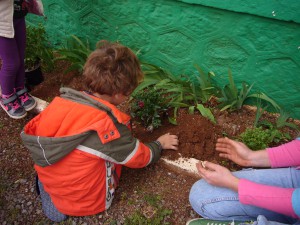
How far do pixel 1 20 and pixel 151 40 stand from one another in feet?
A: 4.31

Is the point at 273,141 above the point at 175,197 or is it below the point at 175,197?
above

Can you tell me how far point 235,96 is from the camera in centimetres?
253

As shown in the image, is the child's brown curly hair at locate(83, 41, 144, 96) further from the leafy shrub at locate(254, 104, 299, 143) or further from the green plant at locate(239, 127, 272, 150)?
the leafy shrub at locate(254, 104, 299, 143)

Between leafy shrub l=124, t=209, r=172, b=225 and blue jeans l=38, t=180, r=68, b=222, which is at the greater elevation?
leafy shrub l=124, t=209, r=172, b=225

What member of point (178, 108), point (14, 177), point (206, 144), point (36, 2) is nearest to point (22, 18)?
point (36, 2)

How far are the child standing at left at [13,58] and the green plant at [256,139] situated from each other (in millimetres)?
1889

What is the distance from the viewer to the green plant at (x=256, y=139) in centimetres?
213

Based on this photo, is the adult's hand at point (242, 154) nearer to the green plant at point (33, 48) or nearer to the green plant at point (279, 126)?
the green plant at point (279, 126)

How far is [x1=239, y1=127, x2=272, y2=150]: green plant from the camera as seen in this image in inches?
84.0

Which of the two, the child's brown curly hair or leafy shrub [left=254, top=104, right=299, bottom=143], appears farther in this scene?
leafy shrub [left=254, top=104, right=299, bottom=143]

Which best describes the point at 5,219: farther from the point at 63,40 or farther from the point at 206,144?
the point at 63,40

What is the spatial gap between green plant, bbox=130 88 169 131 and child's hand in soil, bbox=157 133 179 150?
0.16 m

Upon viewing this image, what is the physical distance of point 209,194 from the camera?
6.17 ft

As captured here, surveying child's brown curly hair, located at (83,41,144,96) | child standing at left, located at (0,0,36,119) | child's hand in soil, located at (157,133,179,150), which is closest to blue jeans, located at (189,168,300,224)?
child's hand in soil, located at (157,133,179,150)
